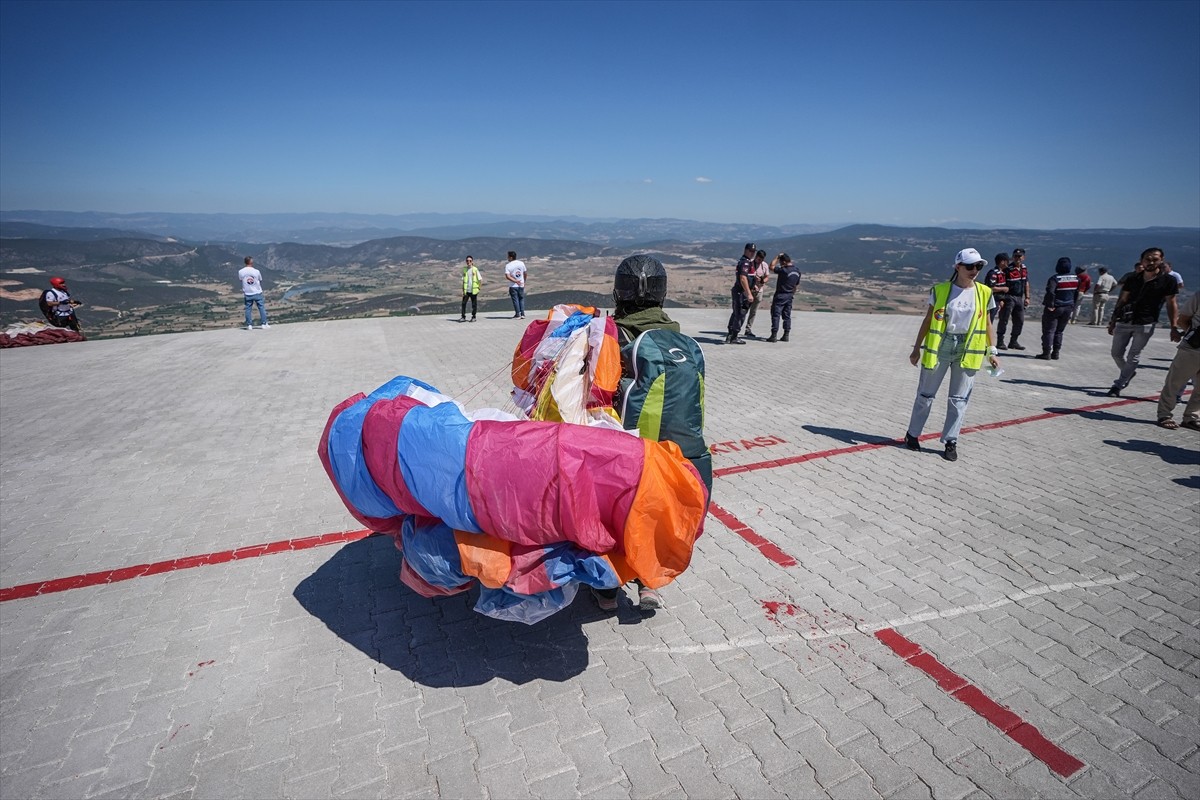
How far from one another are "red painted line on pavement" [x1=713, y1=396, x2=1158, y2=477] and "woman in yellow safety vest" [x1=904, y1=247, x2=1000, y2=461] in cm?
86

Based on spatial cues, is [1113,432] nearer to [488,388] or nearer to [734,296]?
[734,296]

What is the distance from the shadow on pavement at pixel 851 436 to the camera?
7.06 meters

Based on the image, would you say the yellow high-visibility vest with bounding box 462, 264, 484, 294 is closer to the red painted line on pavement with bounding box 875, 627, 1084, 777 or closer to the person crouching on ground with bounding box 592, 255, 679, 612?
the person crouching on ground with bounding box 592, 255, 679, 612

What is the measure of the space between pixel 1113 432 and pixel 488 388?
30.7 feet

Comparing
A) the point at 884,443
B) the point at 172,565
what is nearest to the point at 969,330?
the point at 884,443

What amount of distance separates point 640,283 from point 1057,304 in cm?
1265

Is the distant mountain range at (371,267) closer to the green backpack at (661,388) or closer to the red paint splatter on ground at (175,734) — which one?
the green backpack at (661,388)

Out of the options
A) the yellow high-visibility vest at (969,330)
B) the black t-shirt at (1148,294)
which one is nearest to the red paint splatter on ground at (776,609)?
the yellow high-visibility vest at (969,330)

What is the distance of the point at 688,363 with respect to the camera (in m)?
3.05

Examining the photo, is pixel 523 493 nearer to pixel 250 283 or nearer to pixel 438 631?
pixel 438 631

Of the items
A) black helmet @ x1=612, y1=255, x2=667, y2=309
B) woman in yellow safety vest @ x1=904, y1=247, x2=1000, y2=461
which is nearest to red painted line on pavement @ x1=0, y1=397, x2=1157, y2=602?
black helmet @ x1=612, y1=255, x2=667, y2=309

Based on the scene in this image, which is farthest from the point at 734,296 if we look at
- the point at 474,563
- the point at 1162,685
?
the point at 474,563

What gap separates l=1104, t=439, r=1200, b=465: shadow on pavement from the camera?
655cm

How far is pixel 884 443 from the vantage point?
277 inches
